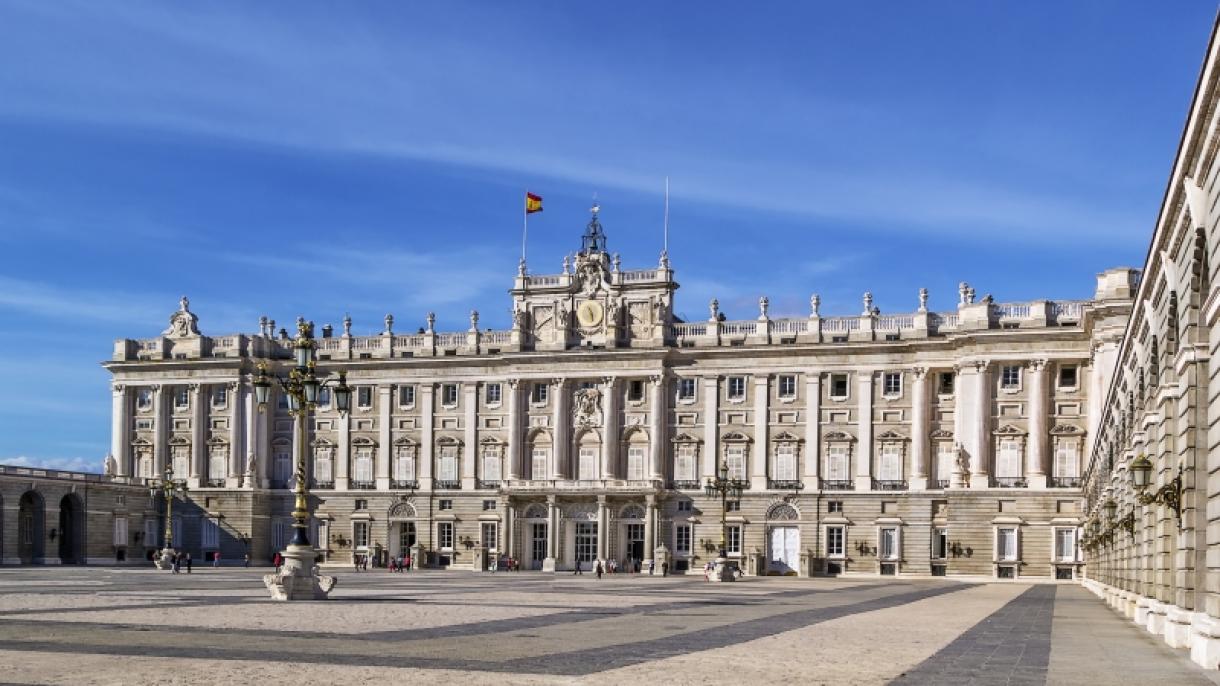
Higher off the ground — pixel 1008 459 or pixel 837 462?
pixel 1008 459

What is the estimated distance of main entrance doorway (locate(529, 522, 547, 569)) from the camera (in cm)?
9550

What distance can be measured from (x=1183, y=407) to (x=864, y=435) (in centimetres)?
6399

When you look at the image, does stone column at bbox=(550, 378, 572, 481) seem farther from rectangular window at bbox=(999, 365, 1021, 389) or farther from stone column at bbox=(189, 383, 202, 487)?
rectangular window at bbox=(999, 365, 1021, 389)

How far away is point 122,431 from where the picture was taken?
10400cm

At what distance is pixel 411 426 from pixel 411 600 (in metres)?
56.6

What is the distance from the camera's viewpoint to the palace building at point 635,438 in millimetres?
83562

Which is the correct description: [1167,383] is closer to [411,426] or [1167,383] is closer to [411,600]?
[411,600]

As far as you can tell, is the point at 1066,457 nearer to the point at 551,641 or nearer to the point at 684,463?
the point at 684,463

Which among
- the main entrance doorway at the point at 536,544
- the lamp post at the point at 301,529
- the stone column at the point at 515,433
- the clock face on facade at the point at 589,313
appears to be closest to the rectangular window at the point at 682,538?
the main entrance doorway at the point at 536,544

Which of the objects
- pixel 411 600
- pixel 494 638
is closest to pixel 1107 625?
pixel 494 638

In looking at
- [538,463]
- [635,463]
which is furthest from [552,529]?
[635,463]

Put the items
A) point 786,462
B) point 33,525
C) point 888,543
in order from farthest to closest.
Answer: point 786,462 < point 33,525 < point 888,543

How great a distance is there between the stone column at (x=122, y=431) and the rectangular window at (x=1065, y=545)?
63.3 meters

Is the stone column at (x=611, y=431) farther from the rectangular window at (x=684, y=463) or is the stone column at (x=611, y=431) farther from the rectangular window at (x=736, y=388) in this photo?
the rectangular window at (x=736, y=388)
